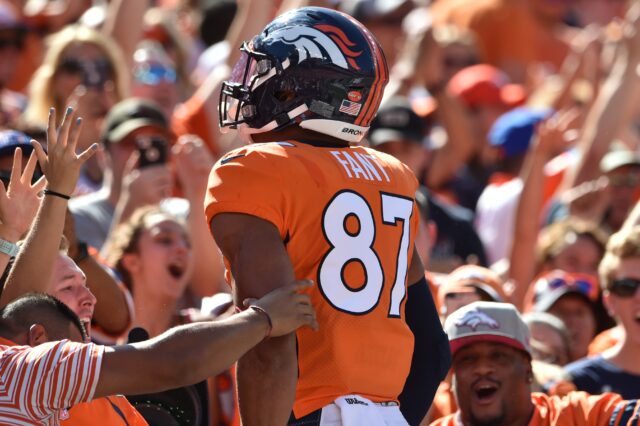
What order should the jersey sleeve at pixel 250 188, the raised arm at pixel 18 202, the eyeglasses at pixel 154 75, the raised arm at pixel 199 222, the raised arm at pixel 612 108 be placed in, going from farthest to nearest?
the eyeglasses at pixel 154 75, the raised arm at pixel 612 108, the raised arm at pixel 199 222, the raised arm at pixel 18 202, the jersey sleeve at pixel 250 188

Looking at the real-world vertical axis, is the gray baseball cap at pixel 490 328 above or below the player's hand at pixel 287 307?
below

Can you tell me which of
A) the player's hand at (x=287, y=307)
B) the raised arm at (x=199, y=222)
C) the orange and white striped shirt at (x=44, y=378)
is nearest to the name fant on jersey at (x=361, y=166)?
the player's hand at (x=287, y=307)

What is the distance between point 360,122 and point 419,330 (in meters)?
0.69

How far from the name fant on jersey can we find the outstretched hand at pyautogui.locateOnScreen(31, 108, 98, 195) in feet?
2.61

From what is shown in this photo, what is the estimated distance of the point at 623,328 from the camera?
682 cm

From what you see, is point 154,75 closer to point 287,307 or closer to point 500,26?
point 500,26

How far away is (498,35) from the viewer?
12742 mm

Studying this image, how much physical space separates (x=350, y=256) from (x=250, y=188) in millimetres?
362

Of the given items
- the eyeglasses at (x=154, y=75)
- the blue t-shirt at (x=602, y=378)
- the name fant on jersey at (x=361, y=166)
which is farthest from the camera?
the eyeglasses at (x=154, y=75)

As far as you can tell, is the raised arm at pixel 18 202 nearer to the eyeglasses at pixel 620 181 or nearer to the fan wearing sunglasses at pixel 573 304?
the fan wearing sunglasses at pixel 573 304

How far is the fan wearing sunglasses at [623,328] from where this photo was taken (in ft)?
21.4

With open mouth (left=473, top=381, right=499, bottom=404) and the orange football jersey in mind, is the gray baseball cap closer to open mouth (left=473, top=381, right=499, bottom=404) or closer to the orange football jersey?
open mouth (left=473, top=381, right=499, bottom=404)

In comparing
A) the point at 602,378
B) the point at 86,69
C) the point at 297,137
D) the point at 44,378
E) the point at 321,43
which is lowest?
the point at 602,378

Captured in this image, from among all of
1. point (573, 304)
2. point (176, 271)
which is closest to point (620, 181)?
point (573, 304)
